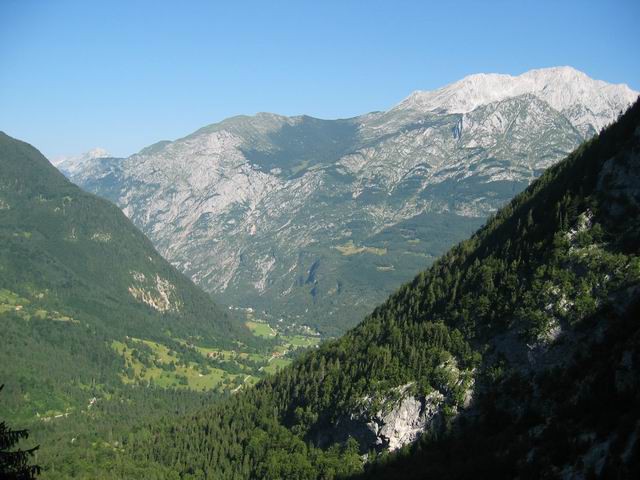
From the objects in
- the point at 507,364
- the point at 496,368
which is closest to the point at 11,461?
the point at 507,364

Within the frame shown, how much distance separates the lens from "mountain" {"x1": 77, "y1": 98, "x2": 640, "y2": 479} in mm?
106938

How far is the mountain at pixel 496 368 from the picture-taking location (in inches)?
4210

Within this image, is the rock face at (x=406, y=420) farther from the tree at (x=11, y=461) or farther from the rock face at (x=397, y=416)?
the tree at (x=11, y=461)

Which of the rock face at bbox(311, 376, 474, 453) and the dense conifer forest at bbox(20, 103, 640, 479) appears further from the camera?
the rock face at bbox(311, 376, 474, 453)

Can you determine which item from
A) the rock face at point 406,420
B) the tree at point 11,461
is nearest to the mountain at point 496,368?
the rock face at point 406,420

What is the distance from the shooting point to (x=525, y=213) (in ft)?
589

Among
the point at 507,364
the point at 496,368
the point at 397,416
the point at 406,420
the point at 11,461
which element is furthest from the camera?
the point at 397,416

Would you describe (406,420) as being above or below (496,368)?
below

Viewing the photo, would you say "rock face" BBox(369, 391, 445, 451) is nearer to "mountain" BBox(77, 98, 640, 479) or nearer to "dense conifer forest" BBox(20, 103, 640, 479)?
"mountain" BBox(77, 98, 640, 479)

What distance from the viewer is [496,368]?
14712cm

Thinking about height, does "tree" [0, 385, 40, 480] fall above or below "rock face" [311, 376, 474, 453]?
above

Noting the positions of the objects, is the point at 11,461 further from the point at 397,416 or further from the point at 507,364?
the point at 397,416

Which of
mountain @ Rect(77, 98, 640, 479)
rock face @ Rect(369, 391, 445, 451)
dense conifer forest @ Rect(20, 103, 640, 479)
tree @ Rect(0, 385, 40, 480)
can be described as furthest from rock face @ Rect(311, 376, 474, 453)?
tree @ Rect(0, 385, 40, 480)

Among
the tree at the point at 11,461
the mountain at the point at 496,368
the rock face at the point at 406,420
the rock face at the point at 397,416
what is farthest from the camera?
the rock face at the point at 406,420
